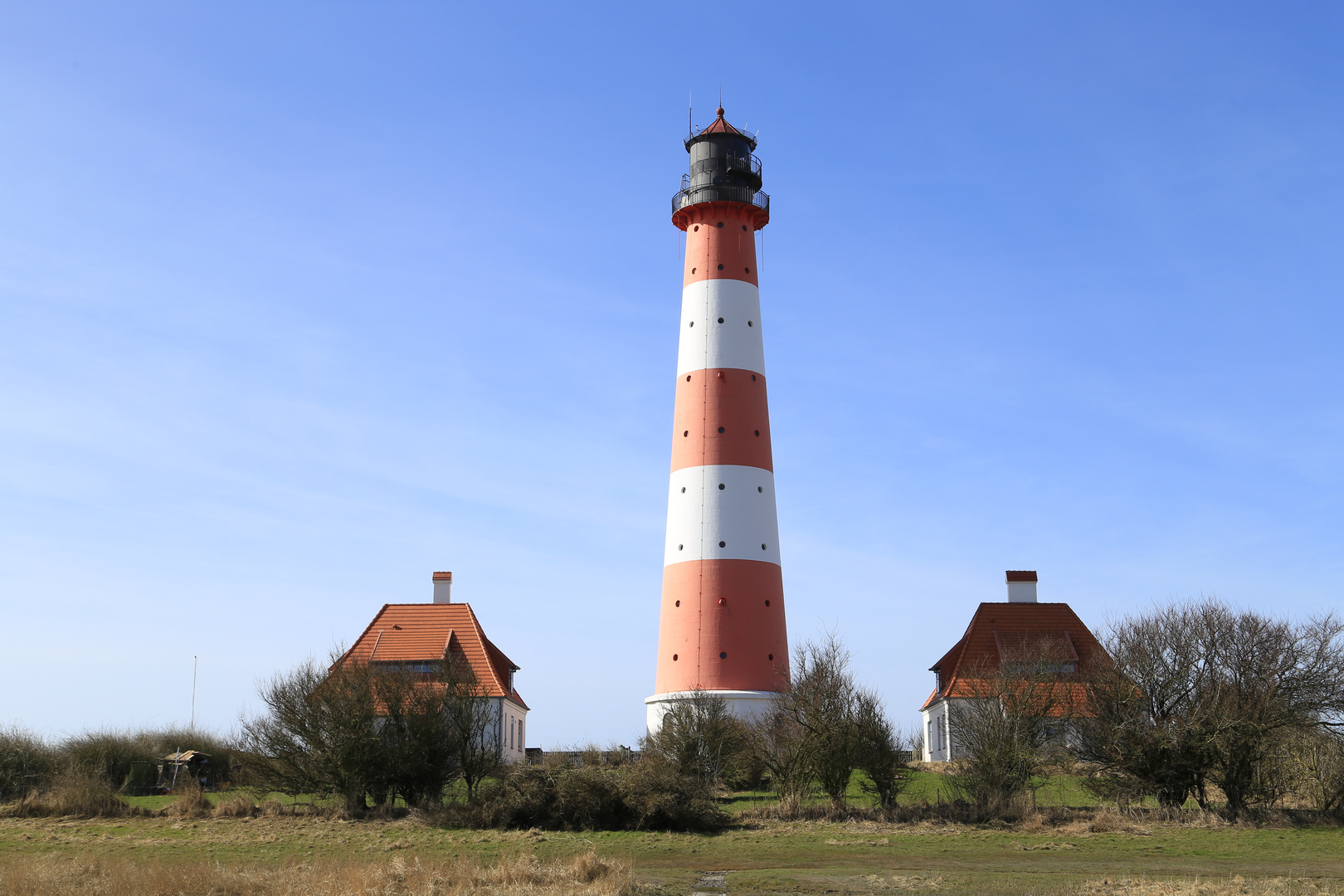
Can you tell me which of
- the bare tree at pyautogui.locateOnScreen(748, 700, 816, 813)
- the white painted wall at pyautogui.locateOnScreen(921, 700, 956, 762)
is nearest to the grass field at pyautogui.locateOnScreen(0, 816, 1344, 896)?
the bare tree at pyautogui.locateOnScreen(748, 700, 816, 813)

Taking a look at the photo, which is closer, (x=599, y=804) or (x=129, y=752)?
(x=599, y=804)

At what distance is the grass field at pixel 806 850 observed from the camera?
18766 mm

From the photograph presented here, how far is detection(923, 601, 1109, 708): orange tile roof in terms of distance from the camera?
140 feet

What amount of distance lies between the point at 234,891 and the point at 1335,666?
25183mm

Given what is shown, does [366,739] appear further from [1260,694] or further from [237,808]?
[1260,694]

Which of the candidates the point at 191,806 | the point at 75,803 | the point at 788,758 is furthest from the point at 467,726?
the point at 75,803

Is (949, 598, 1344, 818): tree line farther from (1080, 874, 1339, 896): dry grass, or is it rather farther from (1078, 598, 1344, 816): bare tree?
(1080, 874, 1339, 896): dry grass

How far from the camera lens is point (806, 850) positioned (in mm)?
23016

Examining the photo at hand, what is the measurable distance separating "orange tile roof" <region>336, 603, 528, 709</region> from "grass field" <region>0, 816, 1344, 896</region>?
40.9ft

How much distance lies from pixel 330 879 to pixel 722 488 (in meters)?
23.9

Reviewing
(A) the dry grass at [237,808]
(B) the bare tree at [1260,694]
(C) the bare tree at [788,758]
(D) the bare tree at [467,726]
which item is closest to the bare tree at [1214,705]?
(B) the bare tree at [1260,694]

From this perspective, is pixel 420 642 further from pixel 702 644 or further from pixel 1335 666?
pixel 1335 666

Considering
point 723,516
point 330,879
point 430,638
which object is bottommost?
point 330,879

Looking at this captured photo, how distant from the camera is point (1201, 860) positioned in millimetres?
21422
